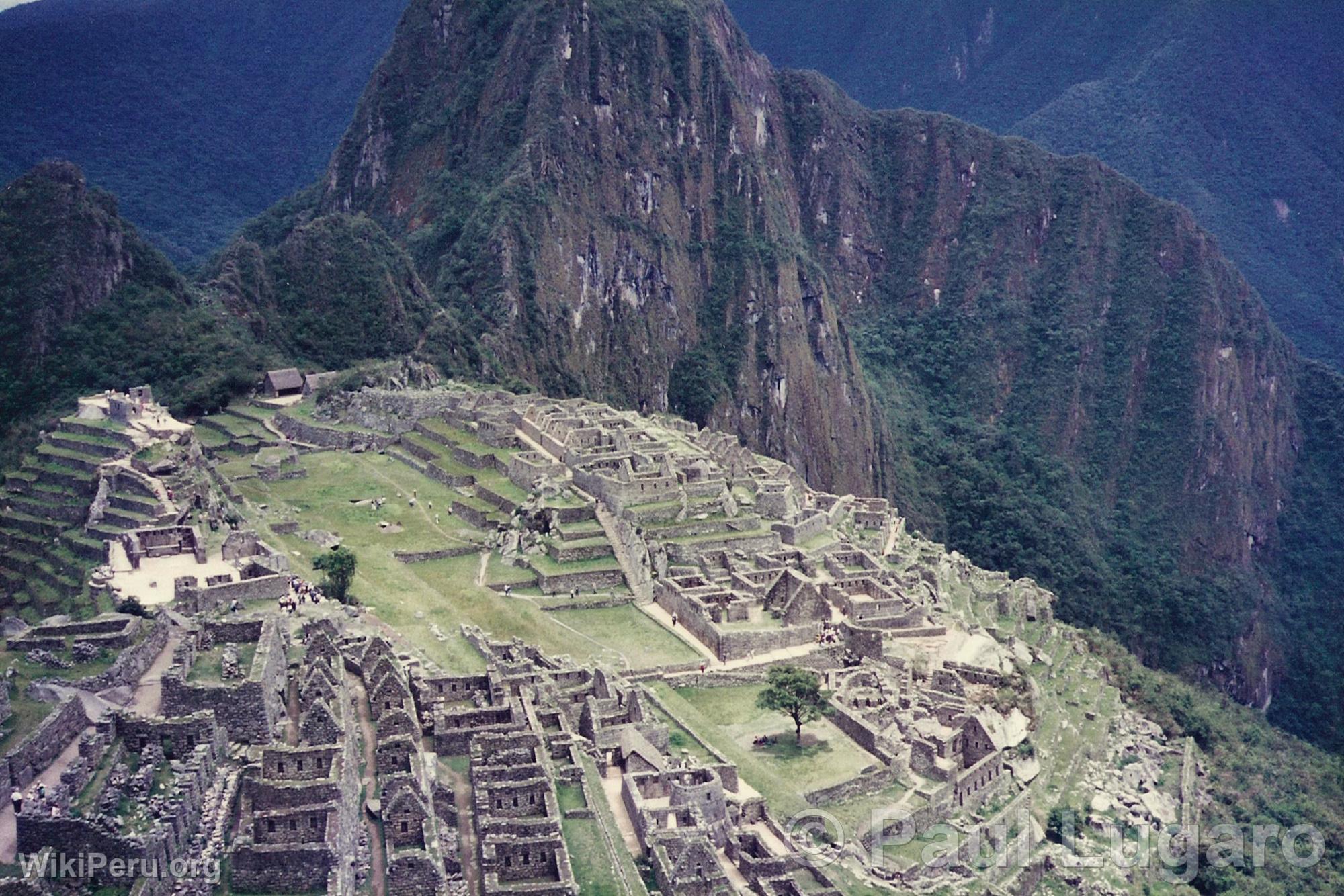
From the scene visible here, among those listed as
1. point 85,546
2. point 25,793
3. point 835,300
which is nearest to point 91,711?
point 25,793

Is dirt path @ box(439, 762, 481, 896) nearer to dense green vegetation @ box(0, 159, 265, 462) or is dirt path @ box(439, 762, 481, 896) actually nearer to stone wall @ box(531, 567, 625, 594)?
stone wall @ box(531, 567, 625, 594)

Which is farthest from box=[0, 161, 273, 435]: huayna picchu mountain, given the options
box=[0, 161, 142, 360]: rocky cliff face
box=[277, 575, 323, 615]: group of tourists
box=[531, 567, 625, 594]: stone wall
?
box=[277, 575, 323, 615]: group of tourists

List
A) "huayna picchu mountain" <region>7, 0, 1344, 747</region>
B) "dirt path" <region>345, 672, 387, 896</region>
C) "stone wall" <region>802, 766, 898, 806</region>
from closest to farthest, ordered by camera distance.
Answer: "dirt path" <region>345, 672, 387, 896</region>, "stone wall" <region>802, 766, 898, 806</region>, "huayna picchu mountain" <region>7, 0, 1344, 747</region>

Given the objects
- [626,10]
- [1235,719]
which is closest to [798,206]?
[626,10]

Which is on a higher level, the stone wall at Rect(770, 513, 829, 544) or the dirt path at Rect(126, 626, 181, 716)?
the dirt path at Rect(126, 626, 181, 716)

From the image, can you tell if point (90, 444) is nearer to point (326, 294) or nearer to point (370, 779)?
point (370, 779)

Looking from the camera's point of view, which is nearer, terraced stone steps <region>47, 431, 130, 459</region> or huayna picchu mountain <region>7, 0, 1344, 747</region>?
terraced stone steps <region>47, 431, 130, 459</region>
